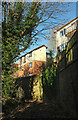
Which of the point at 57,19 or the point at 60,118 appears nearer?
the point at 60,118

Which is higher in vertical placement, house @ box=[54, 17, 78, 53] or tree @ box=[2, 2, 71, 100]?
house @ box=[54, 17, 78, 53]

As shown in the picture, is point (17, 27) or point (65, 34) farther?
point (65, 34)

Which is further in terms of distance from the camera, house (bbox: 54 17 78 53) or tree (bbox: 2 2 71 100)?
house (bbox: 54 17 78 53)

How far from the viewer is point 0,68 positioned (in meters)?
5.49

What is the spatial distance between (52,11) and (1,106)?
569 centimetres

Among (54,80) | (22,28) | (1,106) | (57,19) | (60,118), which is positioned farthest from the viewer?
(57,19)

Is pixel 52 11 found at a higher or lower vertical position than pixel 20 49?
higher

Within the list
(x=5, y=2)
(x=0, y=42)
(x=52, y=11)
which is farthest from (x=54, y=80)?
(x=5, y=2)

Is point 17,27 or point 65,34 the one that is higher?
point 65,34

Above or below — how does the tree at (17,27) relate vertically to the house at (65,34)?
below

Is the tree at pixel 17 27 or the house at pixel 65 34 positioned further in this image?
the house at pixel 65 34

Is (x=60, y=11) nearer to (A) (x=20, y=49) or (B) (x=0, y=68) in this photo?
(A) (x=20, y=49)

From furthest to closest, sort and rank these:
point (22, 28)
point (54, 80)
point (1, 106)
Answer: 1. point (54, 80)
2. point (22, 28)
3. point (1, 106)

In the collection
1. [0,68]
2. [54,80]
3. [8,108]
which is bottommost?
[8,108]
